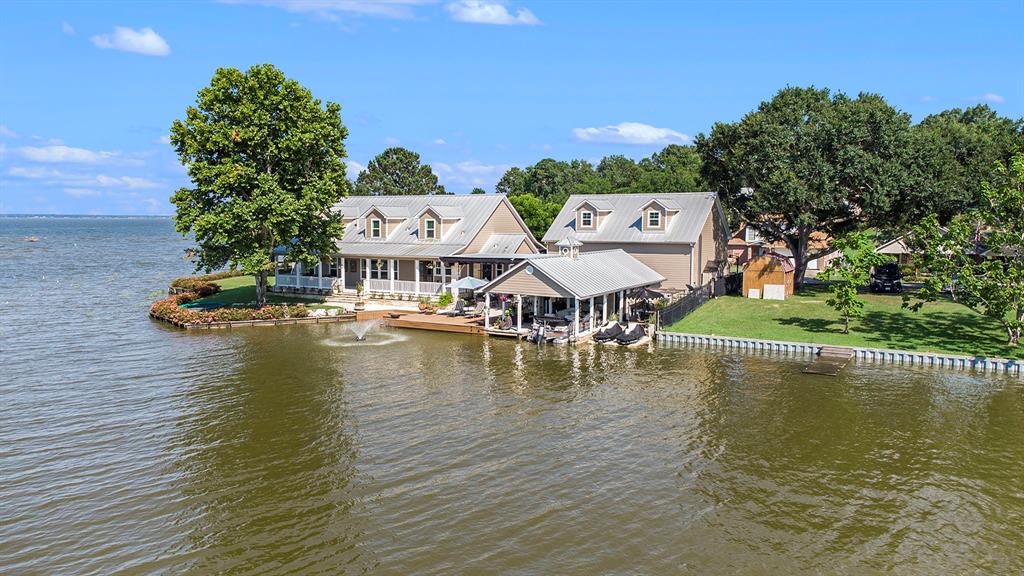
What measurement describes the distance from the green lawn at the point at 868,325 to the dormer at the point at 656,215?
6672 mm

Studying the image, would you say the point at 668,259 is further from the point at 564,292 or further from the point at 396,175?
the point at 396,175

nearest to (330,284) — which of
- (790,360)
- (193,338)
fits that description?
(193,338)

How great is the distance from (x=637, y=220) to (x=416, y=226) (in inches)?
626

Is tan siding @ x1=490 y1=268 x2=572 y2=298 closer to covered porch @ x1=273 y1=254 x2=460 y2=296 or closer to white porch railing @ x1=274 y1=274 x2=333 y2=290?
covered porch @ x1=273 y1=254 x2=460 y2=296

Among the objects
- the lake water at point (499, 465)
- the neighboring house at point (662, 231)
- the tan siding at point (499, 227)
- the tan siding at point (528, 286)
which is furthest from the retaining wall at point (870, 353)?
the tan siding at point (499, 227)

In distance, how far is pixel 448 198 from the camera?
2048 inches

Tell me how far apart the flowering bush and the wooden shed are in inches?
1137

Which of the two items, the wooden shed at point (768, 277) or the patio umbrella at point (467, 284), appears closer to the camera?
the patio umbrella at point (467, 284)

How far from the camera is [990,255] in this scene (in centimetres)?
3338

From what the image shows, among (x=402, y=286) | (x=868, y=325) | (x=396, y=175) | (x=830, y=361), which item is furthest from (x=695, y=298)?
(x=396, y=175)

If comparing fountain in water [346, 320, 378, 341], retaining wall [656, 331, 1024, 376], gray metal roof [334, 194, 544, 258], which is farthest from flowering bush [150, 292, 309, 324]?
retaining wall [656, 331, 1024, 376]

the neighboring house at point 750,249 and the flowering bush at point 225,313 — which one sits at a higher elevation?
the neighboring house at point 750,249

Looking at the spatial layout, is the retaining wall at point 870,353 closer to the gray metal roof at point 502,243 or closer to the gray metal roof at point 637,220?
the gray metal roof at point 637,220

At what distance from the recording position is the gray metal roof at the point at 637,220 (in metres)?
46.3
